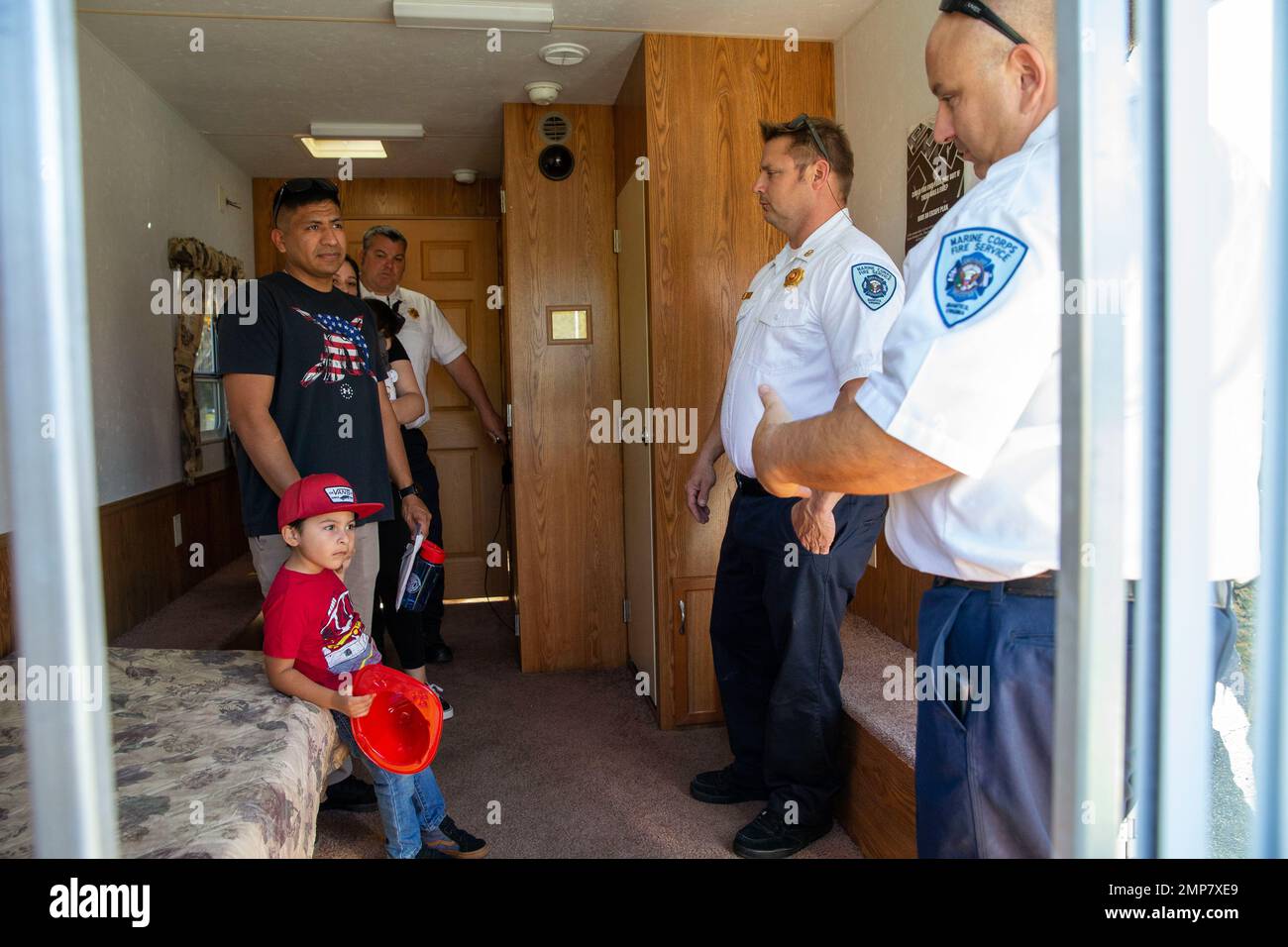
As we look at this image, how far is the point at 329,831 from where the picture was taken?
8.50 feet

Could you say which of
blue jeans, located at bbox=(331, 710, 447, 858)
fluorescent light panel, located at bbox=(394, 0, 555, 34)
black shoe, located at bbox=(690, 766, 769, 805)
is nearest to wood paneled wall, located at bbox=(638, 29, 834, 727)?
fluorescent light panel, located at bbox=(394, 0, 555, 34)

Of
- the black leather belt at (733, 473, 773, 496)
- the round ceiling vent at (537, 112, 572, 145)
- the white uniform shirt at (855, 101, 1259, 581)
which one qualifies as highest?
the round ceiling vent at (537, 112, 572, 145)

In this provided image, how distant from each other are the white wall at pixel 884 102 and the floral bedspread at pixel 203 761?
2.17 meters

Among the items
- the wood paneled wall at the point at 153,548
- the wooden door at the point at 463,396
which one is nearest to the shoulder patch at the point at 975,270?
the wood paneled wall at the point at 153,548

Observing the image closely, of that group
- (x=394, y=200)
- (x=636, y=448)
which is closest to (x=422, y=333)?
(x=636, y=448)

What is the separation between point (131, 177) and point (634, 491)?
228 centimetres

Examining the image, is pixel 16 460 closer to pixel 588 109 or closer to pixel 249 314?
pixel 249 314

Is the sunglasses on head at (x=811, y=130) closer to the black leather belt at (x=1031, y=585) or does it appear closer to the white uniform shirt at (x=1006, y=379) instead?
the white uniform shirt at (x=1006, y=379)

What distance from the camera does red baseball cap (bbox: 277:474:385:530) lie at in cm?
212

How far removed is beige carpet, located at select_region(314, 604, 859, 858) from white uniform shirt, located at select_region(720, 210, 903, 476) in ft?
3.27

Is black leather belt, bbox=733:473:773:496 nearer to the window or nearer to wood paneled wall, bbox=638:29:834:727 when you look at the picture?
wood paneled wall, bbox=638:29:834:727

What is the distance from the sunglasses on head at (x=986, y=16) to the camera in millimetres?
1146

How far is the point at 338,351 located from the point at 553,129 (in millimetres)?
1839

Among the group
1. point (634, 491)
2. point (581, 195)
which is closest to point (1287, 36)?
point (634, 491)
